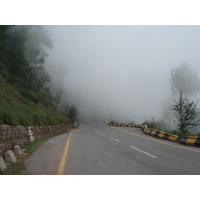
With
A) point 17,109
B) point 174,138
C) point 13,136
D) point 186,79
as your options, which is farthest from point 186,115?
point 186,79

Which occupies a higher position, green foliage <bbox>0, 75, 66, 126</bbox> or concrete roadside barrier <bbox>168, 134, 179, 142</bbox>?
green foliage <bbox>0, 75, 66, 126</bbox>

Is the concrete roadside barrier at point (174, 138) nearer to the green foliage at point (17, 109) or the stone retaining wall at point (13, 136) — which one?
the stone retaining wall at point (13, 136)

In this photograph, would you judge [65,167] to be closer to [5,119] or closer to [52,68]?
[5,119]

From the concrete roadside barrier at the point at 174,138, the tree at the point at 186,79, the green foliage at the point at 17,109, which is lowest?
the concrete roadside barrier at the point at 174,138

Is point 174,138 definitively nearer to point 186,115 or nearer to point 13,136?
point 186,115

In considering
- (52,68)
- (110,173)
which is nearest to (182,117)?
(110,173)

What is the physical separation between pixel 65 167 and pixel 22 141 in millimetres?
5758

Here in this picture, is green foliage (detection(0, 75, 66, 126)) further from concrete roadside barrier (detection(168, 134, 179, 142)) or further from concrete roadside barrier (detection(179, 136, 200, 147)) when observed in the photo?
concrete roadside barrier (detection(168, 134, 179, 142))

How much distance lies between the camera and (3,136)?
720 cm

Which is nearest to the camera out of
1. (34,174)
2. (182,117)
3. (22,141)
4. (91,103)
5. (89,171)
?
(34,174)

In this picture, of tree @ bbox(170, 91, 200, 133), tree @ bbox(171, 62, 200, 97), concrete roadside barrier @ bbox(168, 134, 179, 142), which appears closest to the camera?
concrete roadside barrier @ bbox(168, 134, 179, 142)

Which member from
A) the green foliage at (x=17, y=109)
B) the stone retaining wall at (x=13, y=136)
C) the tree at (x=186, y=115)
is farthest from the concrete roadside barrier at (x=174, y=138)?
the green foliage at (x=17, y=109)

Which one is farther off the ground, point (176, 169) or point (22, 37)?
point (22, 37)

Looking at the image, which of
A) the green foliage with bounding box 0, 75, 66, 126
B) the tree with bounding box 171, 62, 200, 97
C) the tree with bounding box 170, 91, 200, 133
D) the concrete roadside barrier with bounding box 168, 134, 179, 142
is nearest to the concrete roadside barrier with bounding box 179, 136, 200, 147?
the concrete roadside barrier with bounding box 168, 134, 179, 142
